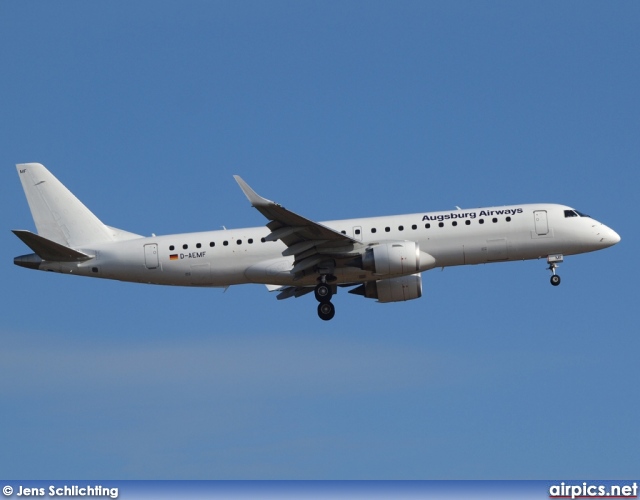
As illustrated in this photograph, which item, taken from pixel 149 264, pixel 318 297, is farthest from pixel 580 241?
pixel 149 264

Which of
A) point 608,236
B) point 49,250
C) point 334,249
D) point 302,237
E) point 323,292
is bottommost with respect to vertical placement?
point 323,292

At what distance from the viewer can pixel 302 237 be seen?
53.9m

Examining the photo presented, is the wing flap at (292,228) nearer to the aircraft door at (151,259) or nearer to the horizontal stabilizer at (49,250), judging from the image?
the aircraft door at (151,259)

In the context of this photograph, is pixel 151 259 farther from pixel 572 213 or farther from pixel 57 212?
pixel 572 213

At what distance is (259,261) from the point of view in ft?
183

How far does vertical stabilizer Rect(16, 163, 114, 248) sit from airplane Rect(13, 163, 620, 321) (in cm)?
14

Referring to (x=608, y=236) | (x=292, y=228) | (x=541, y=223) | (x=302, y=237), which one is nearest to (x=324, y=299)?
(x=302, y=237)

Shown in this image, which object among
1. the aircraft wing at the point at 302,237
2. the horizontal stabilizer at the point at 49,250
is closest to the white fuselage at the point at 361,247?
the horizontal stabilizer at the point at 49,250

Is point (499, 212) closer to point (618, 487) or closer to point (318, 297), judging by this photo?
point (318, 297)

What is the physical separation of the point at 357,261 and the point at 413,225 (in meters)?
3.10

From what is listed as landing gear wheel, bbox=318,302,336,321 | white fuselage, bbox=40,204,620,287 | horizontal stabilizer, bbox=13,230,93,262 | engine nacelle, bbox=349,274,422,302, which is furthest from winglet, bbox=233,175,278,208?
horizontal stabilizer, bbox=13,230,93,262

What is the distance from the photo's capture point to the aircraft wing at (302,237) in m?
51.9

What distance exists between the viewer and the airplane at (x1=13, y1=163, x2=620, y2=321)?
177 feet

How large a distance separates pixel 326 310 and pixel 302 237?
4239mm
